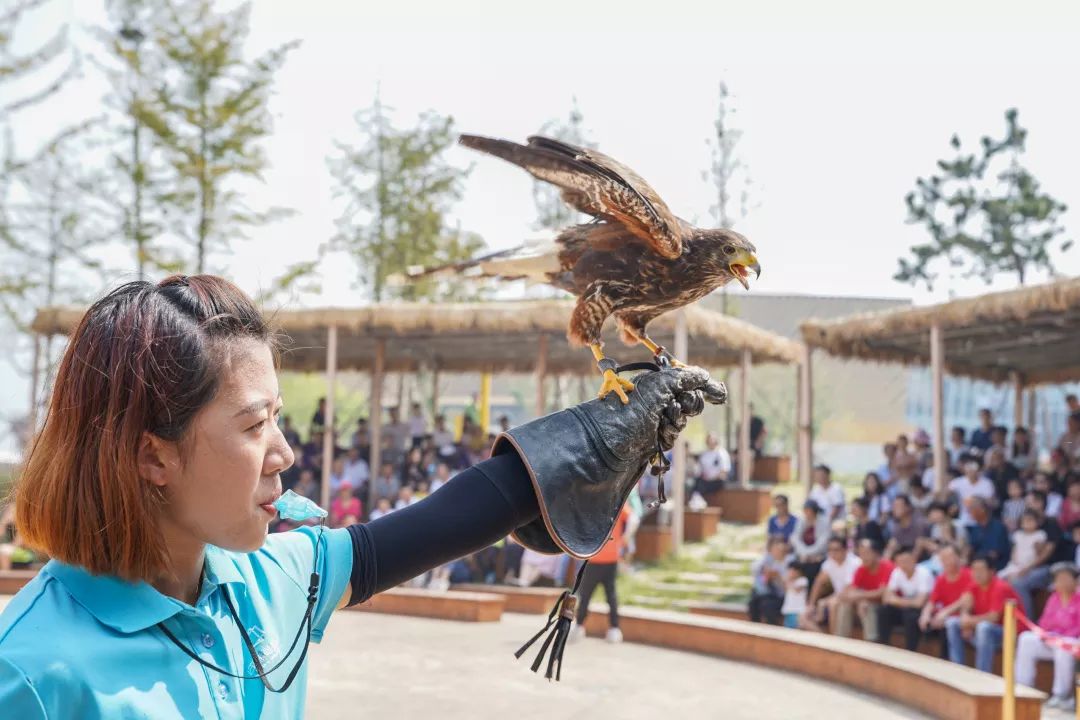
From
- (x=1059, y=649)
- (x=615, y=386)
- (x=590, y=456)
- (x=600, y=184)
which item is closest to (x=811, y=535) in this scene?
(x=1059, y=649)

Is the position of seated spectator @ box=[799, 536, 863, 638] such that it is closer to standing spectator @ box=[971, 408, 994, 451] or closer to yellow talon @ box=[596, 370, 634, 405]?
standing spectator @ box=[971, 408, 994, 451]

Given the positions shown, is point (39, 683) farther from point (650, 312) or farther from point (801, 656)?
point (801, 656)

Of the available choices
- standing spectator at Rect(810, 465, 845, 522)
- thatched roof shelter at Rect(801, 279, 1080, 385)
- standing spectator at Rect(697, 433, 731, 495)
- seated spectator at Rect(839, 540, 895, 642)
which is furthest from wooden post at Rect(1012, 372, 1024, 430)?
seated spectator at Rect(839, 540, 895, 642)

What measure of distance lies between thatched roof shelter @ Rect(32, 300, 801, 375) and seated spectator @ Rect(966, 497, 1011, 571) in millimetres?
3588

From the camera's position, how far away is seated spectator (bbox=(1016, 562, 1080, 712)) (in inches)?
265

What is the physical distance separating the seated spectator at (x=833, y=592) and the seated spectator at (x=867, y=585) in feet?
0.22

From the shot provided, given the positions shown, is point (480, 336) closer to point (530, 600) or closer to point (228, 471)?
point (530, 600)

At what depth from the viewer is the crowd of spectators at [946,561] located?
737cm

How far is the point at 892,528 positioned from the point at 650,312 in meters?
8.17

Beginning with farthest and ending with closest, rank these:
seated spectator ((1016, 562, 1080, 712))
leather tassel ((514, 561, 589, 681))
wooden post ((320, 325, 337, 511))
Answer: wooden post ((320, 325, 337, 511))
seated spectator ((1016, 562, 1080, 712))
leather tassel ((514, 561, 589, 681))

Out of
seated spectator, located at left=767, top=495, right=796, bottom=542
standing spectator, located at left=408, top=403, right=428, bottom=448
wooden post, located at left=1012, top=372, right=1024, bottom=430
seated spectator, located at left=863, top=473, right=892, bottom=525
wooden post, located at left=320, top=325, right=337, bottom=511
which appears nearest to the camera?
seated spectator, located at left=767, top=495, right=796, bottom=542

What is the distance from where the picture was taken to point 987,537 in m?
8.67

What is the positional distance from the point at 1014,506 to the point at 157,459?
31.4ft

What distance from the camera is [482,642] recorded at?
7516 mm
